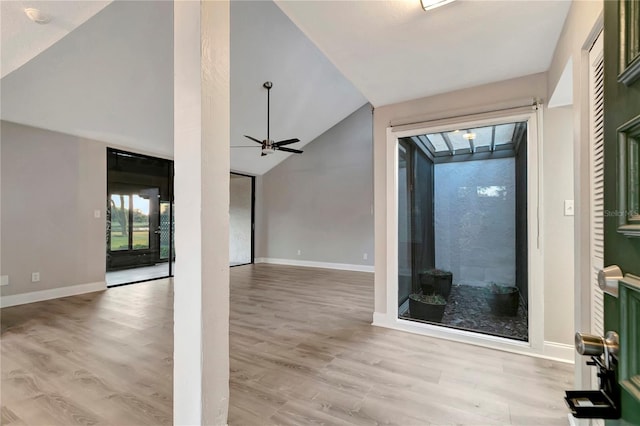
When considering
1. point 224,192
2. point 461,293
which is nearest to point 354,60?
point 224,192

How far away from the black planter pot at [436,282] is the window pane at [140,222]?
5.13 meters

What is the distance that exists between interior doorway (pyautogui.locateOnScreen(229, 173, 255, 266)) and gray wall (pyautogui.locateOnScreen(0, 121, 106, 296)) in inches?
125

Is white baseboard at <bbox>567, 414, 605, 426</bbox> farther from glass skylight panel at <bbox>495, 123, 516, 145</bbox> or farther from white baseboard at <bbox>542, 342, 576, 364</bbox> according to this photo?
glass skylight panel at <bbox>495, 123, 516, 145</bbox>

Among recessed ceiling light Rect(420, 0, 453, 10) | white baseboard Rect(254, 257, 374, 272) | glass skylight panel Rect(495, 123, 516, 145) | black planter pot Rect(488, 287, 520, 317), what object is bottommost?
white baseboard Rect(254, 257, 374, 272)

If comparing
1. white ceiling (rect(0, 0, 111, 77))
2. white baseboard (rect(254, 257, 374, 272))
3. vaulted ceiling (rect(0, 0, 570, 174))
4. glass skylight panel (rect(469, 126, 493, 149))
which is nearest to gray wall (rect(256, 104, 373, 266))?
white baseboard (rect(254, 257, 374, 272))

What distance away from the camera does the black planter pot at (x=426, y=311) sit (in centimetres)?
304

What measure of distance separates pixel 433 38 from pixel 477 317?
2.60 m

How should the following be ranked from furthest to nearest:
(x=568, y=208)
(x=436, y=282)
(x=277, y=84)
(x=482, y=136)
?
(x=277, y=84) < (x=436, y=282) < (x=482, y=136) < (x=568, y=208)

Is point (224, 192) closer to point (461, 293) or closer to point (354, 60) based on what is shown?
point (354, 60)

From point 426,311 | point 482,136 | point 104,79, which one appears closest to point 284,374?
point 426,311

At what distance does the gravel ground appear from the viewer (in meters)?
2.64

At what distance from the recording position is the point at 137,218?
18.1ft

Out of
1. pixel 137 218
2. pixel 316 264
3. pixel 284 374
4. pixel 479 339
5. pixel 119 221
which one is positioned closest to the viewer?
pixel 284 374

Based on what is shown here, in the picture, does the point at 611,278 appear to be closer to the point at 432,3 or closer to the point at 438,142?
the point at 432,3
